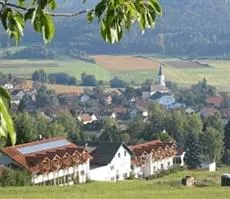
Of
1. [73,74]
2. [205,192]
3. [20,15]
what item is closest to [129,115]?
[73,74]

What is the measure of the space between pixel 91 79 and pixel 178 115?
68.2m

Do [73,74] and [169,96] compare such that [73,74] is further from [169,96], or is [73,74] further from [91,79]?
[169,96]

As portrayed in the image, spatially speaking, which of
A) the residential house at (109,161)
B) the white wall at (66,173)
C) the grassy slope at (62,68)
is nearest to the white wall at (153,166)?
the residential house at (109,161)

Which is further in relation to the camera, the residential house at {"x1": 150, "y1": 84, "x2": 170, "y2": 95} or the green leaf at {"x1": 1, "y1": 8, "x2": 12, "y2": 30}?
the residential house at {"x1": 150, "y1": 84, "x2": 170, "y2": 95}

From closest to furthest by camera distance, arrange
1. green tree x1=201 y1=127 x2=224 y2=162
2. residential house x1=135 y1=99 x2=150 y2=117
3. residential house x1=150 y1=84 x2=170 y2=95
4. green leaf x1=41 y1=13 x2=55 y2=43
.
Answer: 1. green leaf x1=41 y1=13 x2=55 y2=43
2. green tree x1=201 y1=127 x2=224 y2=162
3. residential house x1=135 y1=99 x2=150 y2=117
4. residential house x1=150 y1=84 x2=170 y2=95

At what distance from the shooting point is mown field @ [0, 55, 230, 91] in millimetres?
136738

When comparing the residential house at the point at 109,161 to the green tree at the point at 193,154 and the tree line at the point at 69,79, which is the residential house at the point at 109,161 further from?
the tree line at the point at 69,79

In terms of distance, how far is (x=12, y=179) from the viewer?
2514 cm

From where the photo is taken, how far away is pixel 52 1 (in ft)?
8.63

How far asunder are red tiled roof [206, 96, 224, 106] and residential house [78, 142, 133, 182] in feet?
211

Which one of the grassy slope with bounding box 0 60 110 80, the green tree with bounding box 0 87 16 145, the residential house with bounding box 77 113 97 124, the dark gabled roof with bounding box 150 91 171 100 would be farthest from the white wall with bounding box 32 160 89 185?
the grassy slope with bounding box 0 60 110 80

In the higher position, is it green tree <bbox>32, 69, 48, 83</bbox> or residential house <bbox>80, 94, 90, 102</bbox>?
green tree <bbox>32, 69, 48, 83</bbox>

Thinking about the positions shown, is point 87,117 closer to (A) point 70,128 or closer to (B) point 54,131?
(A) point 70,128

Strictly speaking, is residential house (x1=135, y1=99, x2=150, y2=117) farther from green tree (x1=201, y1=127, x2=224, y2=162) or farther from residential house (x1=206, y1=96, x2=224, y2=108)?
green tree (x1=201, y1=127, x2=224, y2=162)
